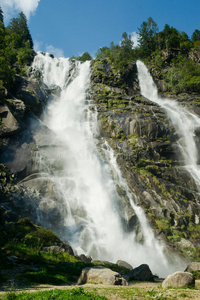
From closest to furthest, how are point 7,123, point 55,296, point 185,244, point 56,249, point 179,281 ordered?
point 55,296, point 179,281, point 56,249, point 185,244, point 7,123

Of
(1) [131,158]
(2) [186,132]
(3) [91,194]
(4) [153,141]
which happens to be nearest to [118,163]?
(1) [131,158]

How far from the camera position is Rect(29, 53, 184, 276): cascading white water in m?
17.8

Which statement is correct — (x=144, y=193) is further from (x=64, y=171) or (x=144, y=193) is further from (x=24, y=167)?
(x=24, y=167)

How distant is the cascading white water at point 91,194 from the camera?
58.5 feet

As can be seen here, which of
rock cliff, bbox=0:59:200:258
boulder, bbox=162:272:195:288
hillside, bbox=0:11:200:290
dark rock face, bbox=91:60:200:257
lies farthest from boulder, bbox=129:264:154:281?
dark rock face, bbox=91:60:200:257

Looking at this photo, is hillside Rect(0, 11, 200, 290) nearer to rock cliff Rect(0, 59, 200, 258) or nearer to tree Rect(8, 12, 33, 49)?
rock cliff Rect(0, 59, 200, 258)

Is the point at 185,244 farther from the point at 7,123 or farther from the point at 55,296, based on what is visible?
the point at 7,123

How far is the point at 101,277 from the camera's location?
8430 millimetres

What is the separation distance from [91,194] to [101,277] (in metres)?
14.0

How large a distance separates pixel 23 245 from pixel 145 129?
919 inches

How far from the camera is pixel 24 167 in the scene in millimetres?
22703

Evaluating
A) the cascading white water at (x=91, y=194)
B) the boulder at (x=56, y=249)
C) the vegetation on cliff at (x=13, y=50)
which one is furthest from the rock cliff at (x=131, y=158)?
the boulder at (x=56, y=249)

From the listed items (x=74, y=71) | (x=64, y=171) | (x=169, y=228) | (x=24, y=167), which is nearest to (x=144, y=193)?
(x=169, y=228)

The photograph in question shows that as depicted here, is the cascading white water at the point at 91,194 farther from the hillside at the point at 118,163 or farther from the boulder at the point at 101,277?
the boulder at the point at 101,277
